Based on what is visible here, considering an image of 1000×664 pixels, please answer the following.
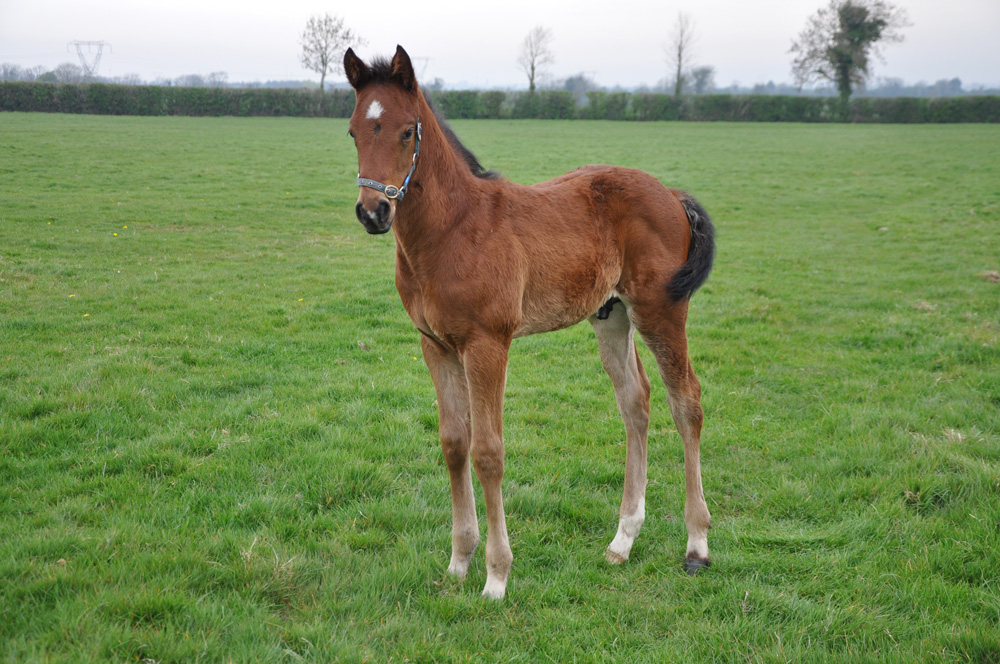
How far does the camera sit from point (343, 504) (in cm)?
421

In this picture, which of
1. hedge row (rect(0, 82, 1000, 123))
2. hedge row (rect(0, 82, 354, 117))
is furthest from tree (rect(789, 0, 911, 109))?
hedge row (rect(0, 82, 354, 117))

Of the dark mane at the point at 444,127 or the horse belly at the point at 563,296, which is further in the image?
the horse belly at the point at 563,296

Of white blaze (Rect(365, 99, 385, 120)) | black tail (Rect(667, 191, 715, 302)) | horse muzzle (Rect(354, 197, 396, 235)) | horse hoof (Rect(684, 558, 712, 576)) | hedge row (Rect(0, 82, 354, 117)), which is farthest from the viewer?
hedge row (Rect(0, 82, 354, 117))

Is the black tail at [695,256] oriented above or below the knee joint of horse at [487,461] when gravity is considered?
A: above

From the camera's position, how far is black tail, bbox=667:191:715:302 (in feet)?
12.5

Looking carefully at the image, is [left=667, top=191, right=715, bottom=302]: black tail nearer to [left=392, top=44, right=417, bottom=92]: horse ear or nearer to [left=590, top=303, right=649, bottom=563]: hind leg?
[left=590, top=303, right=649, bottom=563]: hind leg

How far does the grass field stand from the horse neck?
1.75 m

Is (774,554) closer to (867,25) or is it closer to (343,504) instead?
(343,504)

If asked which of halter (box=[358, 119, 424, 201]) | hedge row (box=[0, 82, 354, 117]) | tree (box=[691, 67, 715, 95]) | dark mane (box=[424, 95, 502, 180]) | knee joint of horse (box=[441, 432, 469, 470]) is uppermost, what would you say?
tree (box=[691, 67, 715, 95])

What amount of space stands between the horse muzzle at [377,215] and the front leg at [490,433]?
719 millimetres

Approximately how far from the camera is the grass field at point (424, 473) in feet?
10.2

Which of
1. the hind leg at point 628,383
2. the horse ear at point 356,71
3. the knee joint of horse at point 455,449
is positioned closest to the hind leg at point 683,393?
the hind leg at point 628,383

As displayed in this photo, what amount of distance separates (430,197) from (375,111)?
0.49 m

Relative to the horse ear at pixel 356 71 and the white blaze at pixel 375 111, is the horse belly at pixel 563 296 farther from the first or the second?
the horse ear at pixel 356 71
